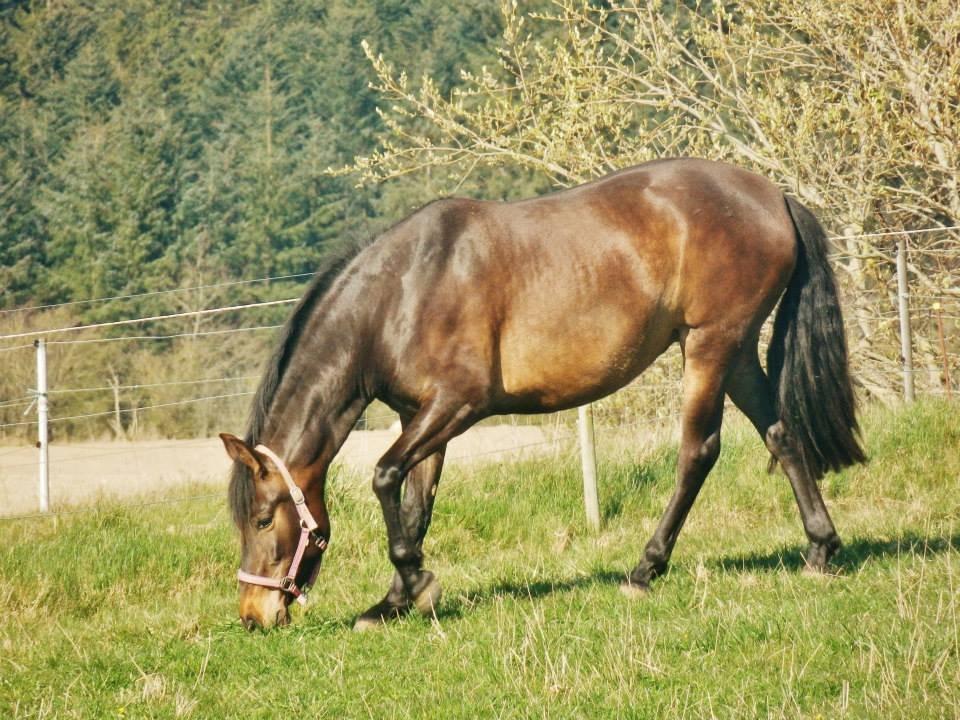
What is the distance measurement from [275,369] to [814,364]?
8.77 feet

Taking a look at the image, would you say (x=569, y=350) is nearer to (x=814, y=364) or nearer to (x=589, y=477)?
(x=814, y=364)

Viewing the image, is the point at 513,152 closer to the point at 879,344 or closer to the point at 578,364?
the point at 879,344

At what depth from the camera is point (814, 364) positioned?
19.5ft

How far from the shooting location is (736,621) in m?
4.59

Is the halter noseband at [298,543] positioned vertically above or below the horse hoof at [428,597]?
above

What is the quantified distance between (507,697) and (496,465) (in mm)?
4658

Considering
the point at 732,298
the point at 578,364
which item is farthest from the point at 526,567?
the point at 732,298

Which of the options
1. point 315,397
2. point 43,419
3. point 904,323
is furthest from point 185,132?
point 315,397

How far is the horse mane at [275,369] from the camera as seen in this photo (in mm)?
5184

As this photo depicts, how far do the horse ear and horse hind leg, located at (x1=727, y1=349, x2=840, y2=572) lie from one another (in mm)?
2353

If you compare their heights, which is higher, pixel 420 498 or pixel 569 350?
pixel 569 350

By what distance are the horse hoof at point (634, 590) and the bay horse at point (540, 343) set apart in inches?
0.6

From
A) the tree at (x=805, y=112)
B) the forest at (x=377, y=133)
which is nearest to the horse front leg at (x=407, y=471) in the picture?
the forest at (x=377, y=133)

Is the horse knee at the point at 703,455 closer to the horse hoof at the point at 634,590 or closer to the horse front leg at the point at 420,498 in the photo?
the horse hoof at the point at 634,590
